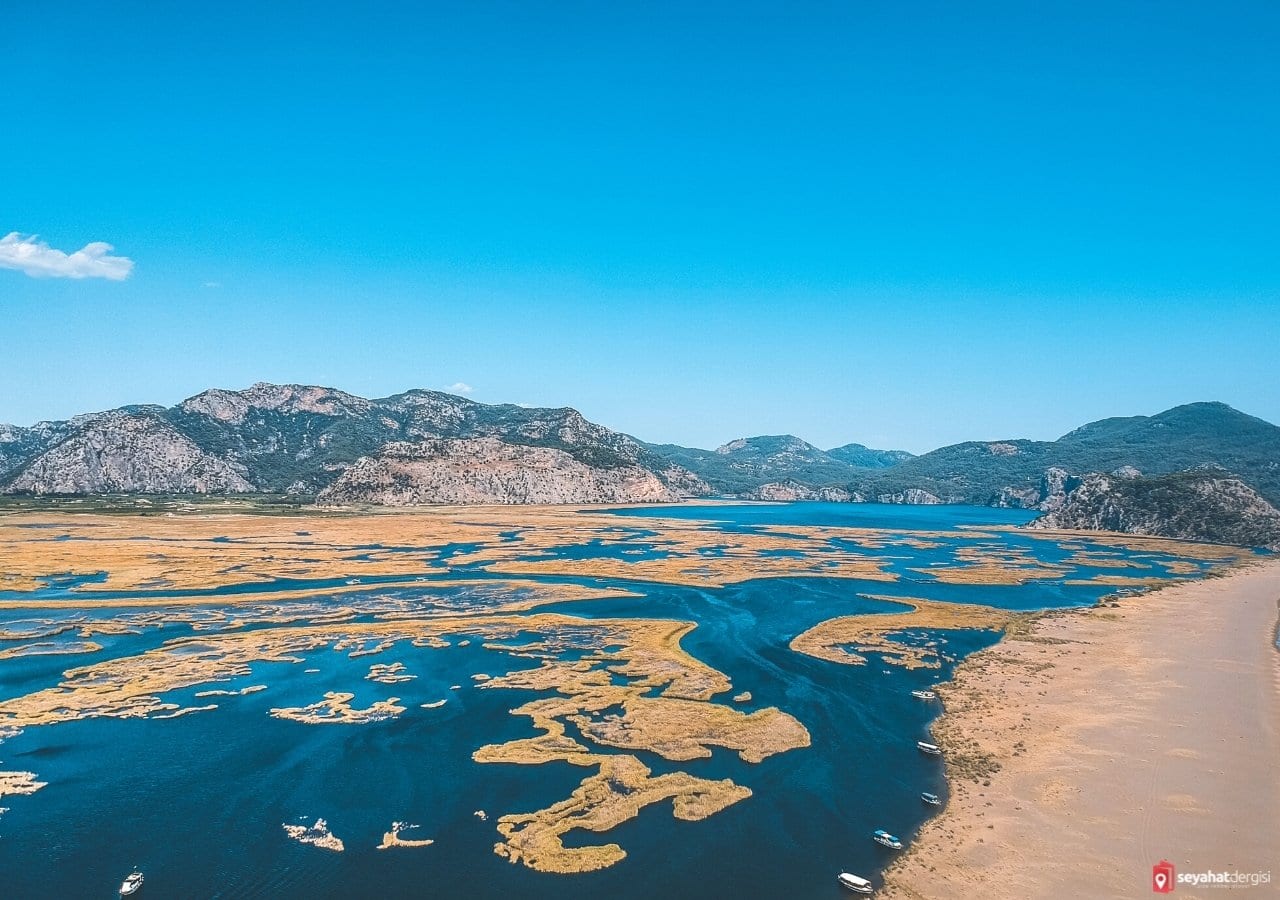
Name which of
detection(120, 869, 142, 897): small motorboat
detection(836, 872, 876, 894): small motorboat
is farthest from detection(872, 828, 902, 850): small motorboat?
detection(120, 869, 142, 897): small motorboat

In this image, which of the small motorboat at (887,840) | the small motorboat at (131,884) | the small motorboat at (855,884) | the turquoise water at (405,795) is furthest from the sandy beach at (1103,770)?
the small motorboat at (131,884)

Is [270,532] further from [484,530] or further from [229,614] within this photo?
[229,614]

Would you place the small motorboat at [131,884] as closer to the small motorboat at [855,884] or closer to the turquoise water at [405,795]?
the turquoise water at [405,795]

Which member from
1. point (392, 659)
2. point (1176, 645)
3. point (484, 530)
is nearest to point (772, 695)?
point (392, 659)

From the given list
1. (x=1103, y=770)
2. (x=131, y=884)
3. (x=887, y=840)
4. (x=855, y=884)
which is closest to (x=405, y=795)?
(x=131, y=884)

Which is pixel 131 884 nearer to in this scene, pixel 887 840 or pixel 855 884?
pixel 855 884

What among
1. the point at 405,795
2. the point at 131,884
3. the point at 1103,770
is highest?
the point at 1103,770
